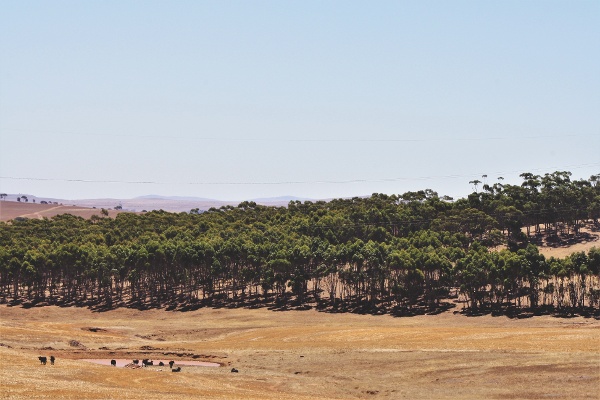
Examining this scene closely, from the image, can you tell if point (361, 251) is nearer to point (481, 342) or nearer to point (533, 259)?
point (533, 259)

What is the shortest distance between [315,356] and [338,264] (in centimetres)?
5985

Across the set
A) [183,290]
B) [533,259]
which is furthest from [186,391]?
[183,290]

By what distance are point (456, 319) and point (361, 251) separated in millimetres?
26386

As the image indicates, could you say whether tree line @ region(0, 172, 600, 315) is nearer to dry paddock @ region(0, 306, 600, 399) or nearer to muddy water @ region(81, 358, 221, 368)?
dry paddock @ region(0, 306, 600, 399)

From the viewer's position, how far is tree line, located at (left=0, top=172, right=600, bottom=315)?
411 feet

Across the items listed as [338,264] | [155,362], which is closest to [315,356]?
[155,362]

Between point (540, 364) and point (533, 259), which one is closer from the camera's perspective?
point (540, 364)

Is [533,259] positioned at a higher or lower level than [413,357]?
higher

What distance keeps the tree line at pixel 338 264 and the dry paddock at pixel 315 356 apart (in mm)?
8800

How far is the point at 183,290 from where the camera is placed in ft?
519

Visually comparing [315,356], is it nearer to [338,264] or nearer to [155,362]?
[155,362]

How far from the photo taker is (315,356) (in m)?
89.6

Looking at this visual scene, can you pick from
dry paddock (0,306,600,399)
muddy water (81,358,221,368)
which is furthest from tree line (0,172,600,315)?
muddy water (81,358,221,368)

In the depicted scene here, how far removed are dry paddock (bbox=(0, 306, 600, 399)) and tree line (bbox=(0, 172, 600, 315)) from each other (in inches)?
346
